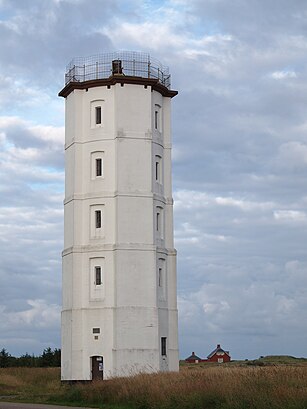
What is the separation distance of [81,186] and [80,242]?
3.59 m

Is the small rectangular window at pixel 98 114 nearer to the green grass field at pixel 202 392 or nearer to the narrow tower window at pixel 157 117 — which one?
the narrow tower window at pixel 157 117

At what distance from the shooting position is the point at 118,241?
48969 millimetres

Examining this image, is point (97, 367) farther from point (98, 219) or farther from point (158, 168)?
point (158, 168)

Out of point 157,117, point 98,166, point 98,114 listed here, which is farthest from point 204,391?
point 157,117

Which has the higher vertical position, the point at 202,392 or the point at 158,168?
the point at 158,168

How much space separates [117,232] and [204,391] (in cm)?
2309

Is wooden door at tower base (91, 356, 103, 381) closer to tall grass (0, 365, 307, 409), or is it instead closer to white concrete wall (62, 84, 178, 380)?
white concrete wall (62, 84, 178, 380)

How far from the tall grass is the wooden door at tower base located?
32.7ft

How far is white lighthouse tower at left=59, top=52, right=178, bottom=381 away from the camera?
48406mm

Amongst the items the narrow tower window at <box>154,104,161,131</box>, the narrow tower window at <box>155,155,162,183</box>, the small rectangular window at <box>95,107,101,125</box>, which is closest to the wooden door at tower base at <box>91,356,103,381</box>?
the narrow tower window at <box>155,155,162,183</box>

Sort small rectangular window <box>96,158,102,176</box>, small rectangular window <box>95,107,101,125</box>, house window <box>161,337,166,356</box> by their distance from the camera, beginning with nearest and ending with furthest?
house window <box>161,337,166,356</box>, small rectangular window <box>96,158,102,176</box>, small rectangular window <box>95,107,101,125</box>

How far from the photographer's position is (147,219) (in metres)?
49.8

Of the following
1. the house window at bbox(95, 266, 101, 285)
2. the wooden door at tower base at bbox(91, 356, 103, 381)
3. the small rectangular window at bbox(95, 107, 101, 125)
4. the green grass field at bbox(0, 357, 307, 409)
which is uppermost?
the small rectangular window at bbox(95, 107, 101, 125)

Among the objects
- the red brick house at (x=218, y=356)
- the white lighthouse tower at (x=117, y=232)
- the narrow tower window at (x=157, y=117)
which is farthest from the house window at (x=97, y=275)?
the red brick house at (x=218, y=356)
